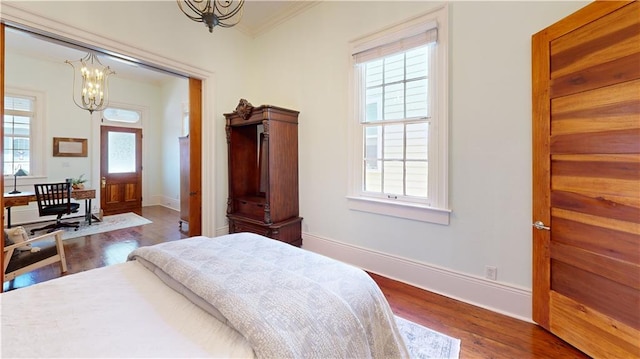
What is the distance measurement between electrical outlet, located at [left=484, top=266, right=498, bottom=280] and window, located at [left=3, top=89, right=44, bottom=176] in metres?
7.49

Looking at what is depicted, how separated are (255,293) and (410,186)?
1.96 m

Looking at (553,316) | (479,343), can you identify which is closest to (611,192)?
(553,316)

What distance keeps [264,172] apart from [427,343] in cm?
251

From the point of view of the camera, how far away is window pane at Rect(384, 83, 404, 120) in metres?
2.59

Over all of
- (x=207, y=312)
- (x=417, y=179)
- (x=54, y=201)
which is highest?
(x=417, y=179)

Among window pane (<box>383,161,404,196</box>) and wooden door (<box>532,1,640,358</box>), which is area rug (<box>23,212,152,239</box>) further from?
wooden door (<box>532,1,640,358</box>)

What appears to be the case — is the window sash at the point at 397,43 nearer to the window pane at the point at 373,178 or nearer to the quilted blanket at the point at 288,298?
the window pane at the point at 373,178

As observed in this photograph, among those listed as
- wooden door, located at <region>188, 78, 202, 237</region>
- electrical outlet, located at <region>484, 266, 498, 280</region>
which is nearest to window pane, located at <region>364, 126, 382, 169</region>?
electrical outlet, located at <region>484, 266, 498, 280</region>

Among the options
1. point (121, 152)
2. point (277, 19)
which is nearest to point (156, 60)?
point (277, 19)

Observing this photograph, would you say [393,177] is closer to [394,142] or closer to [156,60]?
[394,142]

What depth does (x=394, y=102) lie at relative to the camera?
2.63 m

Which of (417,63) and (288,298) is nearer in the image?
(288,298)

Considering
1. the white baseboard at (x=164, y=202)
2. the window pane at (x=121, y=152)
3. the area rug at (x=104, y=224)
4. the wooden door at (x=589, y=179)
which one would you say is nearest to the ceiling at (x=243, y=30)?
the window pane at (x=121, y=152)

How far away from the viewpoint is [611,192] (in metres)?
1.46
